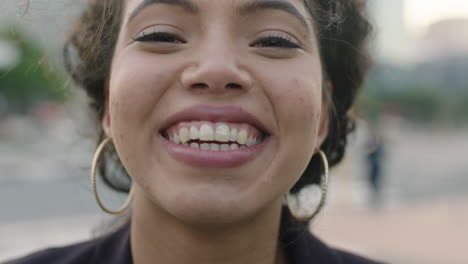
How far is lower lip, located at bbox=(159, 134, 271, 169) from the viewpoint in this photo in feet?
4.92

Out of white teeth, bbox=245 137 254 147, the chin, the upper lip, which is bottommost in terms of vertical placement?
the chin

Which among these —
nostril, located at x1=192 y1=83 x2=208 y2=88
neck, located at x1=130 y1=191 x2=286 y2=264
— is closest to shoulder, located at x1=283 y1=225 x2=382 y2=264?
neck, located at x1=130 y1=191 x2=286 y2=264

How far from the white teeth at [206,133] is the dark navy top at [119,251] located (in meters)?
0.75

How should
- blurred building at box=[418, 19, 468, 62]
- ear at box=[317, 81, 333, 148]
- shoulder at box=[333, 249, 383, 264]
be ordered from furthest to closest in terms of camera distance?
blurred building at box=[418, 19, 468, 62] → shoulder at box=[333, 249, 383, 264] → ear at box=[317, 81, 333, 148]

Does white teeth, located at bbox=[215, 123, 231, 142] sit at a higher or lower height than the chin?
higher

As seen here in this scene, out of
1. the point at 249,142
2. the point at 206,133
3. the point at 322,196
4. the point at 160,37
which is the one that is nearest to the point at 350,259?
the point at 322,196

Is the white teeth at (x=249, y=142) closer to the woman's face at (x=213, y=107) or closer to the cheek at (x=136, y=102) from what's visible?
the woman's face at (x=213, y=107)

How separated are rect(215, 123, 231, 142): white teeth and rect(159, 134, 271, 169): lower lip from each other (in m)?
0.04

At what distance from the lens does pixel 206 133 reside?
4.95ft

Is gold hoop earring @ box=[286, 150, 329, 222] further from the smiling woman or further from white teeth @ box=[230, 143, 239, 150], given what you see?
white teeth @ box=[230, 143, 239, 150]

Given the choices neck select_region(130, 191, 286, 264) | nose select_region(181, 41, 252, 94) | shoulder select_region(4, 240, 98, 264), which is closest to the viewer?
nose select_region(181, 41, 252, 94)

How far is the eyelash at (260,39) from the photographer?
5.22 feet

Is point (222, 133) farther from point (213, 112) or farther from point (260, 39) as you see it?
point (260, 39)

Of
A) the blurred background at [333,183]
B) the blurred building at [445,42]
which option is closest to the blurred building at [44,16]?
the blurred background at [333,183]
